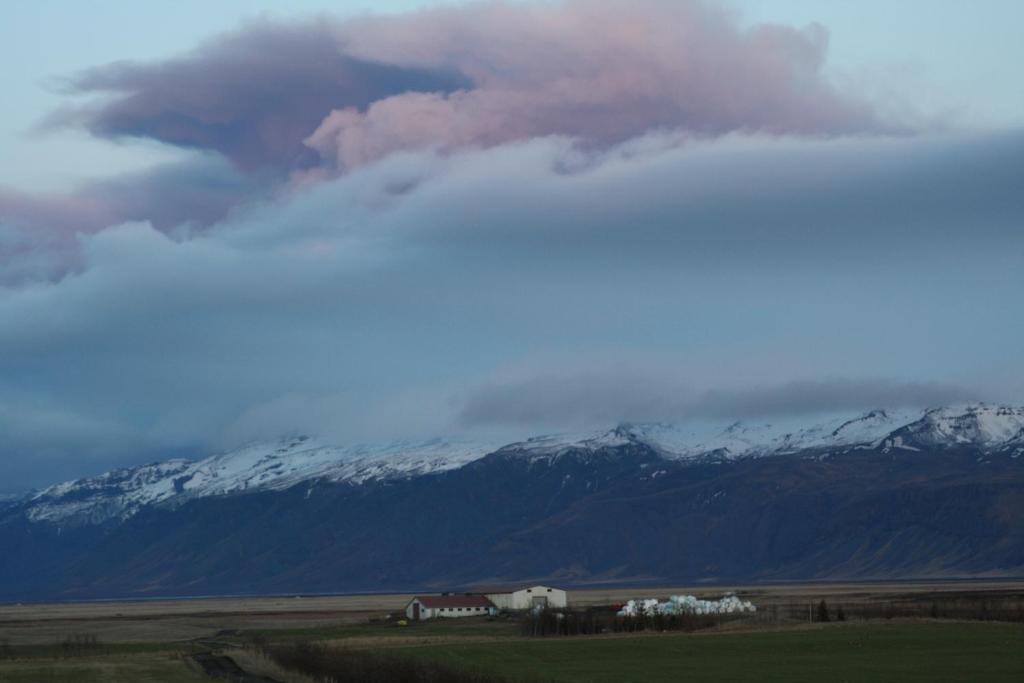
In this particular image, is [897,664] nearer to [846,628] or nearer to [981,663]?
[981,663]

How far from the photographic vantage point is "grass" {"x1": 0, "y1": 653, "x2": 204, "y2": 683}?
86.1 metres

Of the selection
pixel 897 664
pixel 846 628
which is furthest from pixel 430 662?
pixel 846 628

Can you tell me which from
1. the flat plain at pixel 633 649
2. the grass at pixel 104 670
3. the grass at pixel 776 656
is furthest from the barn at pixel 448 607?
the grass at pixel 776 656

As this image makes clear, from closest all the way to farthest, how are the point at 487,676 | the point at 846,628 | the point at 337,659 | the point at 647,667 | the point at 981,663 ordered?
the point at 487,676 → the point at 981,663 → the point at 647,667 → the point at 337,659 → the point at 846,628

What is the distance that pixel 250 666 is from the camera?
316ft

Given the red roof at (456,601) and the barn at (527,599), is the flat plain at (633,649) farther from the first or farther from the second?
the barn at (527,599)

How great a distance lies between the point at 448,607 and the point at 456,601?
Answer: 3223mm

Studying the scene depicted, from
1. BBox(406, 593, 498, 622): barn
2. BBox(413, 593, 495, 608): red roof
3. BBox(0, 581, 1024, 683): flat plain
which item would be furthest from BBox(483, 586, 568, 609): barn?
BBox(0, 581, 1024, 683): flat plain

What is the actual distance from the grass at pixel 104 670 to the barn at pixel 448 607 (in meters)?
57.6

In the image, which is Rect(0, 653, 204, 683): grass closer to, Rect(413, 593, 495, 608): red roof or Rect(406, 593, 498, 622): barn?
Rect(406, 593, 498, 622): barn

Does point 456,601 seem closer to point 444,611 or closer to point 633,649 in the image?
point 444,611

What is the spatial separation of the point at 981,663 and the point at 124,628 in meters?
116

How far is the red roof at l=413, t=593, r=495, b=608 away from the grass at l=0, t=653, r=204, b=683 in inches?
2381

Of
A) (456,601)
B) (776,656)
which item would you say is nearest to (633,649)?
(776,656)
